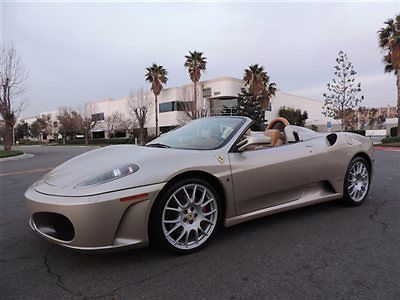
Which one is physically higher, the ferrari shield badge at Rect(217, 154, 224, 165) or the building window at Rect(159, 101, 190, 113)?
the building window at Rect(159, 101, 190, 113)

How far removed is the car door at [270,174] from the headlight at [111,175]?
979mm

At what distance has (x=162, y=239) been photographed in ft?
8.36

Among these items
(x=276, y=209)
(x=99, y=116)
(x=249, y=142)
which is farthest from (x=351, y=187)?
(x=99, y=116)

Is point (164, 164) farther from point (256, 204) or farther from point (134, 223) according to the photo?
point (256, 204)

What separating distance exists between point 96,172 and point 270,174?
1.72m

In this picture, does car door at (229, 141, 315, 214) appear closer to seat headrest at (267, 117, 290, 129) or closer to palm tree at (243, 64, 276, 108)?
seat headrest at (267, 117, 290, 129)

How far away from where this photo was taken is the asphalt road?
82.4 inches

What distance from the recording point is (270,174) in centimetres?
315

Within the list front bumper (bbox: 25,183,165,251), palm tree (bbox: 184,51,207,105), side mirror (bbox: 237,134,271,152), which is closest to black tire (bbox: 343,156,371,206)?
side mirror (bbox: 237,134,271,152)

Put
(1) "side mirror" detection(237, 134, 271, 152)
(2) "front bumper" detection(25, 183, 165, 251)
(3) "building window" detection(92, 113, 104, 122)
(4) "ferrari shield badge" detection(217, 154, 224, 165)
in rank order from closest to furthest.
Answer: (2) "front bumper" detection(25, 183, 165, 251)
(4) "ferrari shield badge" detection(217, 154, 224, 165)
(1) "side mirror" detection(237, 134, 271, 152)
(3) "building window" detection(92, 113, 104, 122)

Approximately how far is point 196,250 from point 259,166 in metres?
1.04

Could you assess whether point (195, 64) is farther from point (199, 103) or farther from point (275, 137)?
point (275, 137)

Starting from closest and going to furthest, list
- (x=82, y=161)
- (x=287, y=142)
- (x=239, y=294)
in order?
(x=239, y=294) → (x=82, y=161) → (x=287, y=142)

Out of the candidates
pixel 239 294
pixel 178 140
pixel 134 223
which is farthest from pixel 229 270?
pixel 178 140
